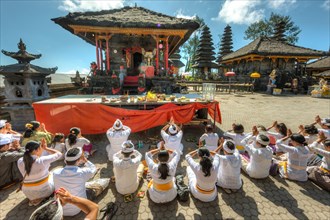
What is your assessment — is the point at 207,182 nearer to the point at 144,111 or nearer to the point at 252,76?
the point at 144,111

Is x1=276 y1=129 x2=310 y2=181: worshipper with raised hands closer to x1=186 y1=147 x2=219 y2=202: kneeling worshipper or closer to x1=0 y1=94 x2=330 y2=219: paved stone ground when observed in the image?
x1=0 y1=94 x2=330 y2=219: paved stone ground

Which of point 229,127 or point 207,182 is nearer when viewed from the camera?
point 207,182

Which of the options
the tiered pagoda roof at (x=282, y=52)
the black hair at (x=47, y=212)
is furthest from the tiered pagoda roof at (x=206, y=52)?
the black hair at (x=47, y=212)

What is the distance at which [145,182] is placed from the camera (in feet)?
12.5

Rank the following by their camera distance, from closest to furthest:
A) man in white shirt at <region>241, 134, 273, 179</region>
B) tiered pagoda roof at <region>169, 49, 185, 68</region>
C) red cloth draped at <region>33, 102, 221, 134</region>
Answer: man in white shirt at <region>241, 134, 273, 179</region> < red cloth draped at <region>33, 102, 221, 134</region> < tiered pagoda roof at <region>169, 49, 185, 68</region>

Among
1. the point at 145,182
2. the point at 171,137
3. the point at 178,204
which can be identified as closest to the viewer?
the point at 178,204

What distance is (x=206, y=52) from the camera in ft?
110

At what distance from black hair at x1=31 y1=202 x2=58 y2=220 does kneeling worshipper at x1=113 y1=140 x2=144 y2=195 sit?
5.39 feet

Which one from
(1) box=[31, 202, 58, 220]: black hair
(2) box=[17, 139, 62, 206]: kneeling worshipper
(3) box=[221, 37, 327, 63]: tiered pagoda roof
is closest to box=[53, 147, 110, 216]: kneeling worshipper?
(2) box=[17, 139, 62, 206]: kneeling worshipper

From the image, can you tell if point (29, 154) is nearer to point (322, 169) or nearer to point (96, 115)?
point (96, 115)

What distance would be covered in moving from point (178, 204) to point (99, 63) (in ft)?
38.1

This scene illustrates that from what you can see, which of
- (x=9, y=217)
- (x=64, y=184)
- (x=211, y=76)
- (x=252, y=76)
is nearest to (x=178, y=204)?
(x=64, y=184)

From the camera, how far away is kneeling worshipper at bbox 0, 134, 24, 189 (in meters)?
3.37

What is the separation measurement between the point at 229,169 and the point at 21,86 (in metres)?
9.79
